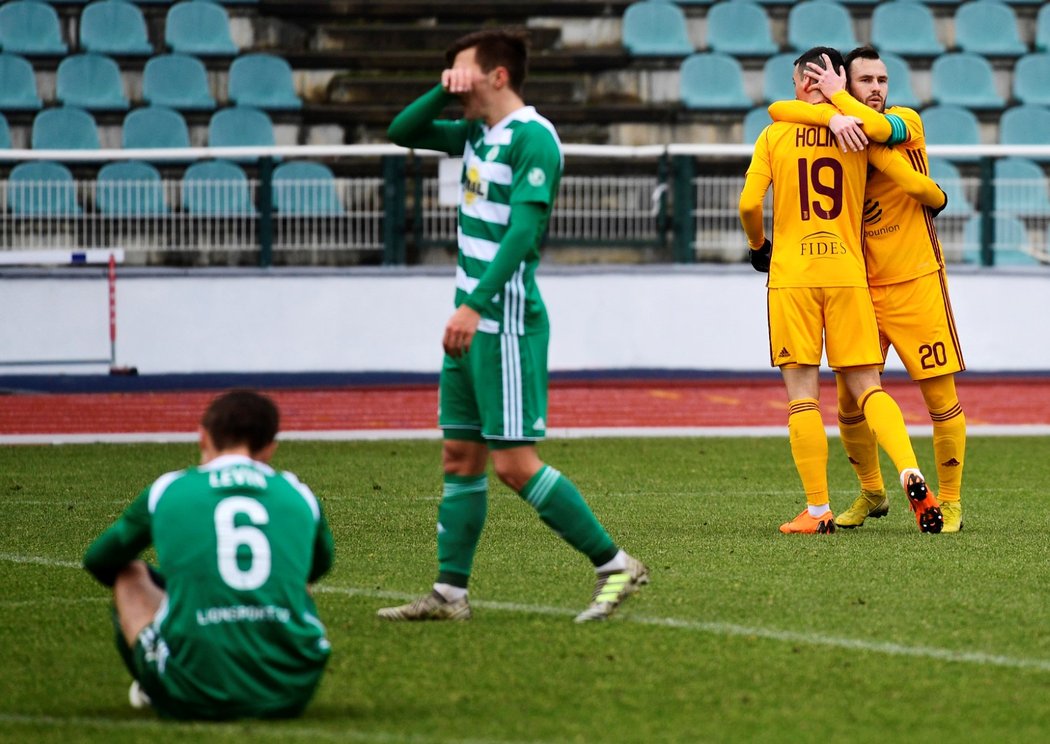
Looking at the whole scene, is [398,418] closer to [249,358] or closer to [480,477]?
[249,358]

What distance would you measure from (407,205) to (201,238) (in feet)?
7.03

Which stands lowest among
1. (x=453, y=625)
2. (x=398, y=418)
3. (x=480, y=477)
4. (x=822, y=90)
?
(x=398, y=418)

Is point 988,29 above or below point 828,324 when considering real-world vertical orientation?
above

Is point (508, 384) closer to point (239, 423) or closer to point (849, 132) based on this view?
point (239, 423)

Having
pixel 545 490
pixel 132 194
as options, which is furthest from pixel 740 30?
pixel 545 490

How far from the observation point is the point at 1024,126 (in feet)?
70.6

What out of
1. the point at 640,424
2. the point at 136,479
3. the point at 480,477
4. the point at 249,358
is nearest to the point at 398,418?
the point at 640,424

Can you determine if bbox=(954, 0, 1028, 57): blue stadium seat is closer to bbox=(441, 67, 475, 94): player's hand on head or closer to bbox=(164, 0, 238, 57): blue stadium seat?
bbox=(164, 0, 238, 57): blue stadium seat

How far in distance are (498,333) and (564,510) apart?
1.95 feet

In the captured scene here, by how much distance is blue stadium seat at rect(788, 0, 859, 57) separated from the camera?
72.9 feet

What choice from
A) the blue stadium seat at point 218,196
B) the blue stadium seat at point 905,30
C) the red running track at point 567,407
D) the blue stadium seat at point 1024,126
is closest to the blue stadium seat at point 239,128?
the blue stadium seat at point 218,196

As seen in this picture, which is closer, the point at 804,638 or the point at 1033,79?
the point at 804,638

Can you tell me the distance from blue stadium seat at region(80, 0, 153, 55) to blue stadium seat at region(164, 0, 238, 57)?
0.33 m

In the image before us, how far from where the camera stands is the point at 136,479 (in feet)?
33.6
